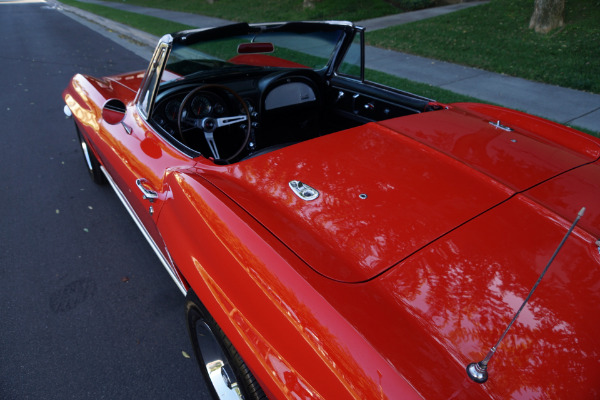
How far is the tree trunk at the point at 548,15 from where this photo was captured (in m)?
7.86

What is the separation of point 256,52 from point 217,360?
2.06 metres

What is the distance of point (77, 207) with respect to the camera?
11.9 feet

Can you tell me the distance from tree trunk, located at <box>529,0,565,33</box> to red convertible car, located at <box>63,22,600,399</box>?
6.90 meters

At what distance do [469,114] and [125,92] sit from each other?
2734mm

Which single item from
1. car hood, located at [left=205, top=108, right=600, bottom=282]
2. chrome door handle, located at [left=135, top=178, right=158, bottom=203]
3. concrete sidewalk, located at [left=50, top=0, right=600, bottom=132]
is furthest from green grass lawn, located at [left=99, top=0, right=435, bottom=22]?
chrome door handle, located at [left=135, top=178, right=158, bottom=203]

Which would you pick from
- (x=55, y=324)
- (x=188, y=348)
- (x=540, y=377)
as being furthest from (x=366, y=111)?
(x=55, y=324)

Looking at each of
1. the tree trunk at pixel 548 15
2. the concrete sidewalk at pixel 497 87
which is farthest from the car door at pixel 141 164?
the tree trunk at pixel 548 15

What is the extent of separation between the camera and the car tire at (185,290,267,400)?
151 cm

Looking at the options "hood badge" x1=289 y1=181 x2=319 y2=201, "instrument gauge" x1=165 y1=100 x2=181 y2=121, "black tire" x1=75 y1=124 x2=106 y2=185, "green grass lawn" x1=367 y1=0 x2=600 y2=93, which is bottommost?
"black tire" x1=75 y1=124 x2=106 y2=185

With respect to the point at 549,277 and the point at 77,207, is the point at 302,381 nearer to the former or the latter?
the point at 549,277

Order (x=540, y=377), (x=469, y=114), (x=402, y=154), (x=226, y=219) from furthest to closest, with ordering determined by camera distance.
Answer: (x=469, y=114) → (x=402, y=154) → (x=226, y=219) → (x=540, y=377)

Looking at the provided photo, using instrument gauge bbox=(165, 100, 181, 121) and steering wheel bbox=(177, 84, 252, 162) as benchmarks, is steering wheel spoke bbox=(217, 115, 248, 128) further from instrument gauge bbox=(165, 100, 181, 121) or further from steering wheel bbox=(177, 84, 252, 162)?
instrument gauge bbox=(165, 100, 181, 121)

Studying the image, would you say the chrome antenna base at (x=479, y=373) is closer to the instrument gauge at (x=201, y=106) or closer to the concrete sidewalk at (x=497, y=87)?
the instrument gauge at (x=201, y=106)

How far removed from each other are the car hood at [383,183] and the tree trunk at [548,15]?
290 inches
